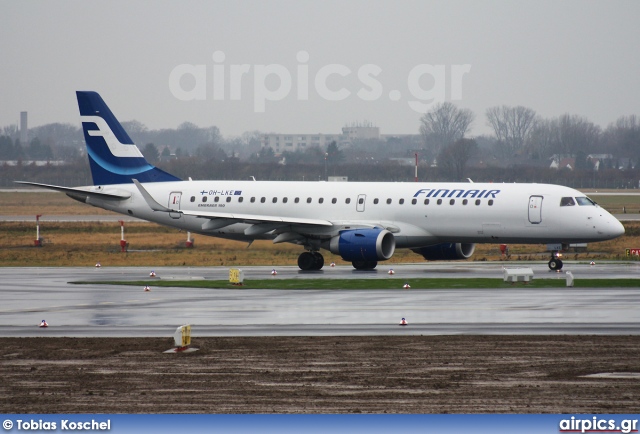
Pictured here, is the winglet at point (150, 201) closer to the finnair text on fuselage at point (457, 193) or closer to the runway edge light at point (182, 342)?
the finnair text on fuselage at point (457, 193)

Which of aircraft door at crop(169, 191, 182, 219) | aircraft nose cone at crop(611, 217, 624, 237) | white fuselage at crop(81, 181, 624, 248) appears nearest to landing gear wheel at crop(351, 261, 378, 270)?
white fuselage at crop(81, 181, 624, 248)

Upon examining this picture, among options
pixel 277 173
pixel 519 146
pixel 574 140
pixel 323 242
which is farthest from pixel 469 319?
pixel 519 146

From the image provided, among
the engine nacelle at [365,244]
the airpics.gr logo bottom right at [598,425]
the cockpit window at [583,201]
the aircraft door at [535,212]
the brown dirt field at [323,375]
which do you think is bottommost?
the brown dirt field at [323,375]

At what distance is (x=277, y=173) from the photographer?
130m

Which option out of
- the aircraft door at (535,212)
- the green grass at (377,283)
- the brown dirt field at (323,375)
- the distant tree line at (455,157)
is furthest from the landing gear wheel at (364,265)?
the distant tree line at (455,157)

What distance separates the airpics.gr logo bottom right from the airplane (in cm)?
2800

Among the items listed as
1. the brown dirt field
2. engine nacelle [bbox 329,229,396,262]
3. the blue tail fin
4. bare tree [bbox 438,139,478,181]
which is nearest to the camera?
the brown dirt field

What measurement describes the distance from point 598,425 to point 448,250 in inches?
1270

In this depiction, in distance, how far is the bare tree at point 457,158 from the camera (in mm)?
129375

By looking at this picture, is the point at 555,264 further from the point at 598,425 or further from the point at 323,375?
the point at 598,425

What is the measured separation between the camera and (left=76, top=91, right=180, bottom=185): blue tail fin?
5012cm

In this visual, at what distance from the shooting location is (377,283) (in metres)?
38.0

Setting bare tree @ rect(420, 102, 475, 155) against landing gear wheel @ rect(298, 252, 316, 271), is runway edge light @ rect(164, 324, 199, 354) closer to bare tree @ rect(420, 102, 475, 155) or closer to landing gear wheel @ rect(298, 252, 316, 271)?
landing gear wheel @ rect(298, 252, 316, 271)

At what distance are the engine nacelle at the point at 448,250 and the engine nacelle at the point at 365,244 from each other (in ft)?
12.0
